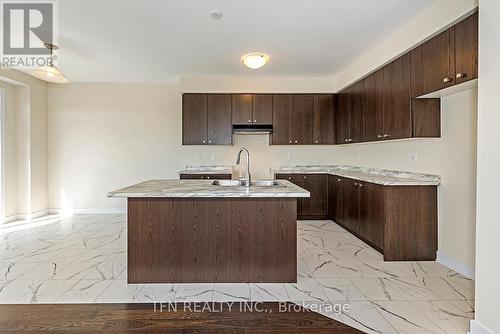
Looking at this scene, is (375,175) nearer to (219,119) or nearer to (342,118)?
(342,118)

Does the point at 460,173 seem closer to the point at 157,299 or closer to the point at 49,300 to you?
the point at 157,299

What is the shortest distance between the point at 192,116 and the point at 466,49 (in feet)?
13.8

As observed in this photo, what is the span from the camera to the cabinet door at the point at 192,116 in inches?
221

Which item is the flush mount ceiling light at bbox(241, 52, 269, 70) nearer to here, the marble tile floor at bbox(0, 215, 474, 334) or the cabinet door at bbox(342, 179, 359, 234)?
the cabinet door at bbox(342, 179, 359, 234)

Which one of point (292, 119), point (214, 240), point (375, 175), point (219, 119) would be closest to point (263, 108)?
point (292, 119)

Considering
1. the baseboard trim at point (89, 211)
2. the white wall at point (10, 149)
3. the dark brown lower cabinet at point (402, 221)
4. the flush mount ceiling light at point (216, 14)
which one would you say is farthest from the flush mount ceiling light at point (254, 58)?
the white wall at point (10, 149)

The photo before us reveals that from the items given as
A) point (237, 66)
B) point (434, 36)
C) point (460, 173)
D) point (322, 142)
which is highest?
point (237, 66)

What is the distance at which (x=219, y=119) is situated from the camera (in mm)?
5645

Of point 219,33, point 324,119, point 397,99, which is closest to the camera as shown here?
point 219,33

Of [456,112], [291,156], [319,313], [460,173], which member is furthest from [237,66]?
[319,313]

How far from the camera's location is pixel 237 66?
16.3 ft

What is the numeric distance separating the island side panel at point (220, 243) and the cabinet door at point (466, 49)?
6.11 feet

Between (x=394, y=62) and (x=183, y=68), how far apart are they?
10.6ft

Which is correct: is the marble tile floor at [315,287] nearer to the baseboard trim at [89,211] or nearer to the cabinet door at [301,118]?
the baseboard trim at [89,211]
